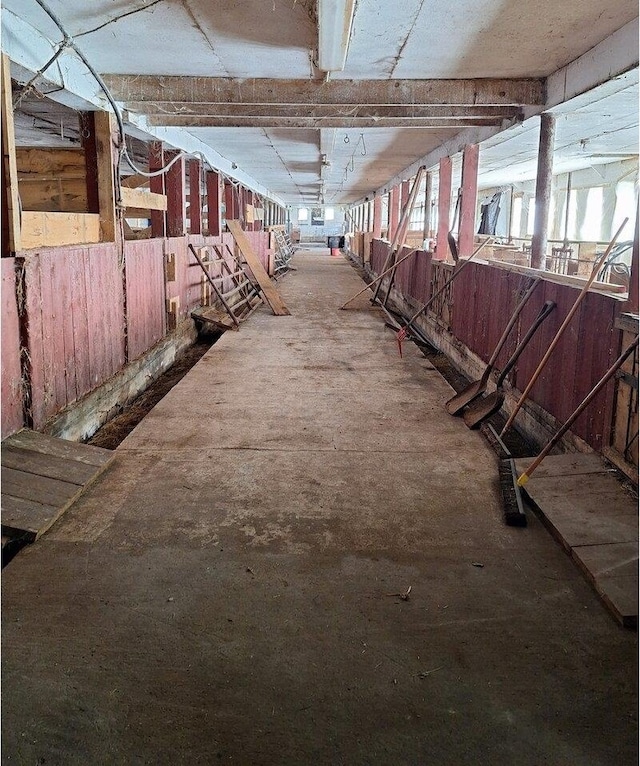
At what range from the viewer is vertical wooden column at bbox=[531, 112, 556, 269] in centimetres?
653

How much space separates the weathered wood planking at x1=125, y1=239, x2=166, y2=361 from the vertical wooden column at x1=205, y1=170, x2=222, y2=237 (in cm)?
450

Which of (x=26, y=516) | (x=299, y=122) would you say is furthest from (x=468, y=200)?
(x=26, y=516)

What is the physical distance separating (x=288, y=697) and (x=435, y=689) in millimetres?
540

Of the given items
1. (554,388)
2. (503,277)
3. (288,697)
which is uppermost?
(503,277)

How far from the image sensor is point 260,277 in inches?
493

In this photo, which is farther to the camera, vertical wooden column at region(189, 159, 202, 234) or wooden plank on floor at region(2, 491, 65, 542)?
vertical wooden column at region(189, 159, 202, 234)

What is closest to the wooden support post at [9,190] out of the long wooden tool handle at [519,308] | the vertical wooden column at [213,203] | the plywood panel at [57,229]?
the plywood panel at [57,229]

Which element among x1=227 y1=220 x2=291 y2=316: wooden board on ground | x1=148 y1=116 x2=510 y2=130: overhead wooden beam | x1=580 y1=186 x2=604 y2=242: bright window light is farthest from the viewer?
x1=580 y1=186 x2=604 y2=242: bright window light

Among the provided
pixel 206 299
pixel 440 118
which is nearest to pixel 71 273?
pixel 440 118

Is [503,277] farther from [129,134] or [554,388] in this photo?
[129,134]

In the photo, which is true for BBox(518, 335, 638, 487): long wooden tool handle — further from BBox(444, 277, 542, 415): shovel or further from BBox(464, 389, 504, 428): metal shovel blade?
BBox(444, 277, 542, 415): shovel

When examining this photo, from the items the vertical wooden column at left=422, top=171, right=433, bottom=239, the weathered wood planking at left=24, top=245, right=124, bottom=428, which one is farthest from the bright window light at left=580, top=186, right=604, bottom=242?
the weathered wood planking at left=24, top=245, right=124, bottom=428

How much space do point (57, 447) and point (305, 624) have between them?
2.42 m

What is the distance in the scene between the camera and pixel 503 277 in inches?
254
